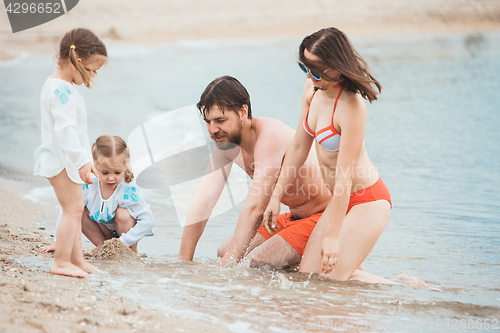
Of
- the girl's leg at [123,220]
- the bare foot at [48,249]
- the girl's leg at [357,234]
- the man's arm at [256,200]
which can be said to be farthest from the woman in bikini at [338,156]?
the bare foot at [48,249]

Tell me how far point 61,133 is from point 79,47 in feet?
1.92

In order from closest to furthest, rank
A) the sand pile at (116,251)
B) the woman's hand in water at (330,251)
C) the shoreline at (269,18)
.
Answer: the woman's hand in water at (330,251)
the sand pile at (116,251)
the shoreline at (269,18)

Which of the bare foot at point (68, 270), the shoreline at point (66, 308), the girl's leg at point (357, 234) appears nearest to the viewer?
the shoreline at point (66, 308)

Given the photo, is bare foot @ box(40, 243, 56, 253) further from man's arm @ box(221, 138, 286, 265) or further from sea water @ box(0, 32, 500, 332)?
man's arm @ box(221, 138, 286, 265)

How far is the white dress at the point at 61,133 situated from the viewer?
114 inches

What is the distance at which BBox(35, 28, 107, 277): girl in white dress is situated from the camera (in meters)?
2.92

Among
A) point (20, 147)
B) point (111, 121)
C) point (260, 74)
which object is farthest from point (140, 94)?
point (20, 147)

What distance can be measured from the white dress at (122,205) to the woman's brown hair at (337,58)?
174 cm

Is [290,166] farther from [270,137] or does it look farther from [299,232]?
[299,232]

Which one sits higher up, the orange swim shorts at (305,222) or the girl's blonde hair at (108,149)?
the girl's blonde hair at (108,149)

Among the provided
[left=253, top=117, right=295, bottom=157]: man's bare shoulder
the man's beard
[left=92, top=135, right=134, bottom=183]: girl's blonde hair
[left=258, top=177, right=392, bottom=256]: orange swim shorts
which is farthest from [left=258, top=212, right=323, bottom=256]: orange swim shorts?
[left=92, top=135, right=134, bottom=183]: girl's blonde hair

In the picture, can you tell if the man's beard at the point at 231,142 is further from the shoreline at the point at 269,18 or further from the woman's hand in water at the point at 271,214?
the shoreline at the point at 269,18

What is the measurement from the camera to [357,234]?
11.2 ft

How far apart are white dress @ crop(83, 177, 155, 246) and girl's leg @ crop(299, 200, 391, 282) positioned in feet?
4.50
